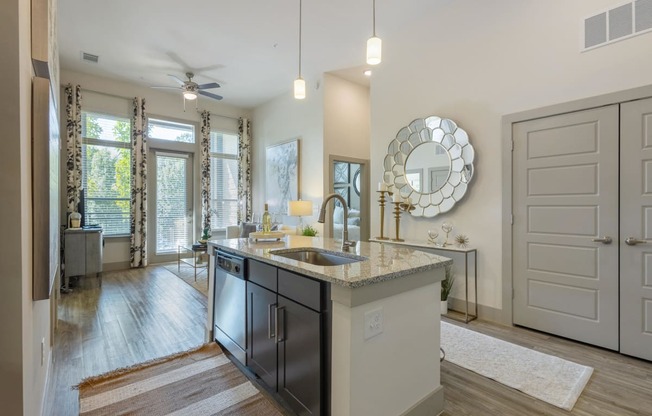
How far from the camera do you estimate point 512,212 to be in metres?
3.24

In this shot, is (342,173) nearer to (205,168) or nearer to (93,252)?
(205,168)

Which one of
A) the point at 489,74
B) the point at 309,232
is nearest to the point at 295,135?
the point at 309,232

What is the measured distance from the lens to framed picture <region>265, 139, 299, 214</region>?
6219 millimetres

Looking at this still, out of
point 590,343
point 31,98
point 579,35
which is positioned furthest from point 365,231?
point 31,98

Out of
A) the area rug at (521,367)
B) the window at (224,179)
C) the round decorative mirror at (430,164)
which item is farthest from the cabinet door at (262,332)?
the window at (224,179)

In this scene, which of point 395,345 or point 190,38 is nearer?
point 395,345

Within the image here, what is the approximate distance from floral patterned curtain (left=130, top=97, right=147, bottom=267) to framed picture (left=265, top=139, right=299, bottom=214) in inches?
97.6

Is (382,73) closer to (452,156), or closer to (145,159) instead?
(452,156)

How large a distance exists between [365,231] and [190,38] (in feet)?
14.6

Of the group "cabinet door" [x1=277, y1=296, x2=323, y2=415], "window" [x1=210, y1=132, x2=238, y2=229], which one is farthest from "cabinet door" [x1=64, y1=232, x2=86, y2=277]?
"cabinet door" [x1=277, y1=296, x2=323, y2=415]

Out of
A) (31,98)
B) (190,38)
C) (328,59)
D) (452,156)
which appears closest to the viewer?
(31,98)

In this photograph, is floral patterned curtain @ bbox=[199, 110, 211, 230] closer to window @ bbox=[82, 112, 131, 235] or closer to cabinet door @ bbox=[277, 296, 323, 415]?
window @ bbox=[82, 112, 131, 235]

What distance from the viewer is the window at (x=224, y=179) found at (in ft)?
23.7

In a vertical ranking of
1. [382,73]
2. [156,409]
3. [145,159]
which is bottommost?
[156,409]
